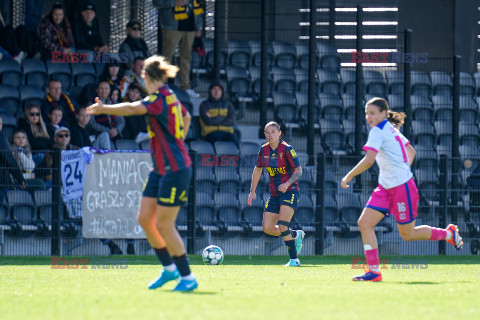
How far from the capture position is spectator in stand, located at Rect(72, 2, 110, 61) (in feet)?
60.9

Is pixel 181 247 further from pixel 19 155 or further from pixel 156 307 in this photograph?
pixel 19 155

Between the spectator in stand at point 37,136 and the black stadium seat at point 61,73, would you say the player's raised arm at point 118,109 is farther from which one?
the black stadium seat at point 61,73

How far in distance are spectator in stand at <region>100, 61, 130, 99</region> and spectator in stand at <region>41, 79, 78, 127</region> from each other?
0.92 meters

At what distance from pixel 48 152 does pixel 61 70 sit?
2.93 m

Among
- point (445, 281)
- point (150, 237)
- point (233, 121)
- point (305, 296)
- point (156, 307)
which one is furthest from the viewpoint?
point (233, 121)

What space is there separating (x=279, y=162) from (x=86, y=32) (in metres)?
6.90

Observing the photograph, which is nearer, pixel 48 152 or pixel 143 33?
pixel 48 152

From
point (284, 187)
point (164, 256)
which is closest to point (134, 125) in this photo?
point (284, 187)

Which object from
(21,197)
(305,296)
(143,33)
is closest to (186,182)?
(305,296)

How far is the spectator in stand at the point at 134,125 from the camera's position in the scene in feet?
55.2

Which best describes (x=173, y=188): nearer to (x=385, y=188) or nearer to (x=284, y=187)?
(x=385, y=188)

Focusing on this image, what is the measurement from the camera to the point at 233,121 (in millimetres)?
17438

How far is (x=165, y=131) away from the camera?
8141mm

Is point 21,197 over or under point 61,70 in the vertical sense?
under
